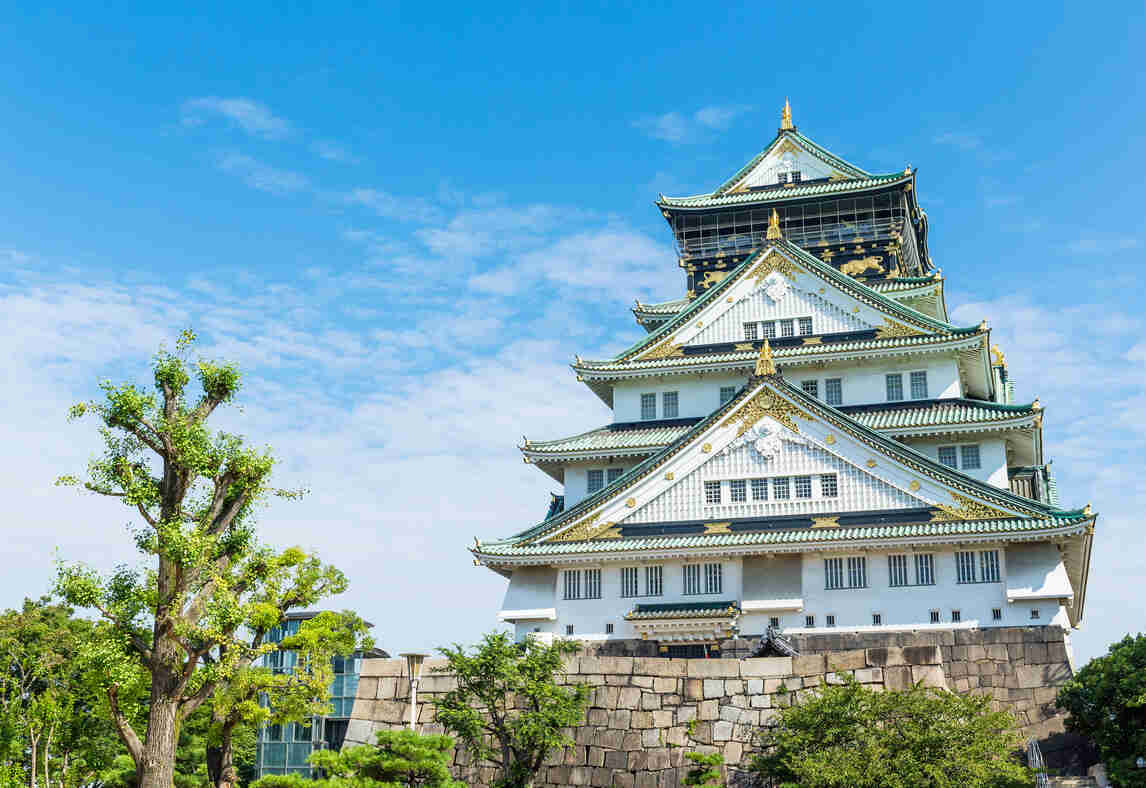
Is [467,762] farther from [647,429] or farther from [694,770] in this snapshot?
[647,429]

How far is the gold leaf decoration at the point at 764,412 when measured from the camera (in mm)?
38625

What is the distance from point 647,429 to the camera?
4522cm

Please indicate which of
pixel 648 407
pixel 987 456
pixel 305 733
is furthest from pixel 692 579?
pixel 305 733

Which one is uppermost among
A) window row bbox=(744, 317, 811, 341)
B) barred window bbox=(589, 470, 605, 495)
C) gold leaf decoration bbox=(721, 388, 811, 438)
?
window row bbox=(744, 317, 811, 341)

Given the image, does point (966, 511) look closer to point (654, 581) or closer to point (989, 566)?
point (989, 566)

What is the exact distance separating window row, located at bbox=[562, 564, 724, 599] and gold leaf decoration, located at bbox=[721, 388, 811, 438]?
183 inches

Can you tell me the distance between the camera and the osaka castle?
35438mm

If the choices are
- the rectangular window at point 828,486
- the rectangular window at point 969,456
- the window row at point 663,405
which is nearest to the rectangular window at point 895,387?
the rectangular window at point 969,456

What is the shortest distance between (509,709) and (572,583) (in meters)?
13.2

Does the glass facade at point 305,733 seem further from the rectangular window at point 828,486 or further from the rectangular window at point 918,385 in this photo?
the rectangular window at point 918,385

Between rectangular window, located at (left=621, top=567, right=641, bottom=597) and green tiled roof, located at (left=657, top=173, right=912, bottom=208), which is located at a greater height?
green tiled roof, located at (left=657, top=173, right=912, bottom=208)

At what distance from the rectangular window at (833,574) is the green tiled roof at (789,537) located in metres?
0.99

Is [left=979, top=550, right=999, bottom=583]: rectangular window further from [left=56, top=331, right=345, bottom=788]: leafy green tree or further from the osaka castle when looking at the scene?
[left=56, top=331, right=345, bottom=788]: leafy green tree

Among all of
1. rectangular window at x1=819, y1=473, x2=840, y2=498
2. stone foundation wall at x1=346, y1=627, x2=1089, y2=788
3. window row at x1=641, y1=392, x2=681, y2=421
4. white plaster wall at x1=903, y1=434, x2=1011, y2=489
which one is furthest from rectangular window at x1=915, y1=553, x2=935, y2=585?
window row at x1=641, y1=392, x2=681, y2=421
